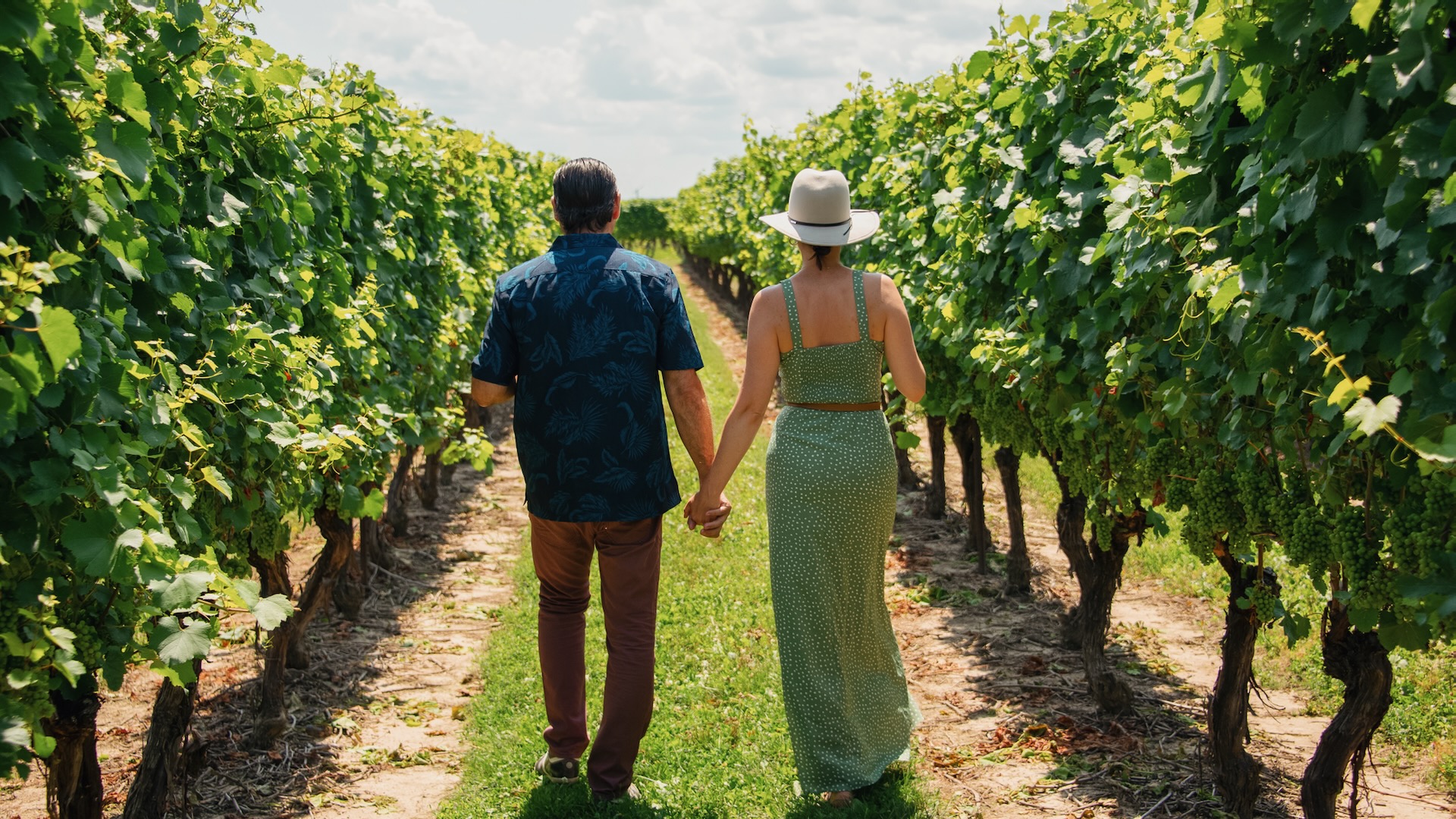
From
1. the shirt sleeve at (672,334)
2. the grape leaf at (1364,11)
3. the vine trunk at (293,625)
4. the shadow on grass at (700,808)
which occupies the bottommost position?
the shadow on grass at (700,808)

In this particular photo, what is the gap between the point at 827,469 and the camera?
383cm

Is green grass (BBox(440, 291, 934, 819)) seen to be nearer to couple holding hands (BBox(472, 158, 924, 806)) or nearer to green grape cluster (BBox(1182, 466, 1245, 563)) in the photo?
couple holding hands (BBox(472, 158, 924, 806))

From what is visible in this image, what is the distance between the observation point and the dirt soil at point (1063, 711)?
4.18 meters

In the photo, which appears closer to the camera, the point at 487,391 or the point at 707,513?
the point at 487,391

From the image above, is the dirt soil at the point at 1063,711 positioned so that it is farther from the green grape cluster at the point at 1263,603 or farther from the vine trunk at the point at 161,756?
the vine trunk at the point at 161,756

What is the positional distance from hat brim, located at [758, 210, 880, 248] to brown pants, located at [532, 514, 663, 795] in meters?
1.09

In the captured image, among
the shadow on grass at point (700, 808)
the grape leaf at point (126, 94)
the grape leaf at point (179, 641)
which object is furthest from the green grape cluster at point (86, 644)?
the shadow on grass at point (700, 808)

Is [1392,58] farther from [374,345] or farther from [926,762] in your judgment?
[374,345]

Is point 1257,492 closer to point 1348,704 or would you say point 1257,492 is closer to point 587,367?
point 1348,704

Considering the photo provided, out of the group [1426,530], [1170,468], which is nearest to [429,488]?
[1170,468]

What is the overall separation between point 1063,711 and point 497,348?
307cm

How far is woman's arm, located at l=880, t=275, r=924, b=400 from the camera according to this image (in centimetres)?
379

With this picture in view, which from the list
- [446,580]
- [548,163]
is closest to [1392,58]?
[446,580]

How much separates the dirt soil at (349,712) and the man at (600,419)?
100 centimetres
